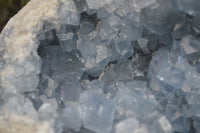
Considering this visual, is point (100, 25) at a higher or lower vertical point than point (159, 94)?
higher

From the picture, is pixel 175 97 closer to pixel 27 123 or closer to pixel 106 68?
pixel 106 68

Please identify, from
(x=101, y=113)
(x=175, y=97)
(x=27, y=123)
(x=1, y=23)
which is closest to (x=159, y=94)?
(x=175, y=97)

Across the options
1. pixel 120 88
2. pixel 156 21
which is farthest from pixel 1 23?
pixel 156 21

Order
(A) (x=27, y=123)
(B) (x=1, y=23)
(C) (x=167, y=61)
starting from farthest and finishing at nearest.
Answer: (B) (x=1, y=23) < (C) (x=167, y=61) < (A) (x=27, y=123)

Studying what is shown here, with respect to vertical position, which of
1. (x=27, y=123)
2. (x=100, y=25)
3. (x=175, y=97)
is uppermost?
(x=100, y=25)

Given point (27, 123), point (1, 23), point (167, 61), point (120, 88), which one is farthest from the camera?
point (1, 23)

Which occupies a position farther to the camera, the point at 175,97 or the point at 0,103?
the point at 175,97
